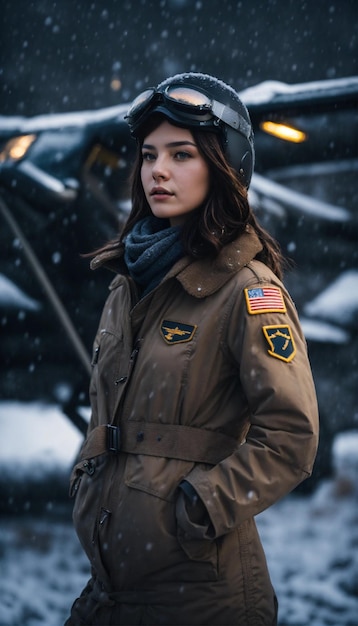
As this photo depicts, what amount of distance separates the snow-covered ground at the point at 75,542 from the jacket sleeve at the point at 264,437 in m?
1.60

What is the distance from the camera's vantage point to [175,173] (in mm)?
2004

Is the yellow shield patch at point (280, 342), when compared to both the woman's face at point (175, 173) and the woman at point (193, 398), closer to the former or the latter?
the woman at point (193, 398)

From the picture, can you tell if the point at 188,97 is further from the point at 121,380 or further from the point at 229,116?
the point at 121,380

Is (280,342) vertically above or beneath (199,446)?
above

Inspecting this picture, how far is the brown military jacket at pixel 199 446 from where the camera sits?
1.78 m

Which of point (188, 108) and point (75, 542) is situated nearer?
point (188, 108)

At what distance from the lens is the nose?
2.00 meters

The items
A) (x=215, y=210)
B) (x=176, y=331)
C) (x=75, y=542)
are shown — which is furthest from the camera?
(x=75, y=542)

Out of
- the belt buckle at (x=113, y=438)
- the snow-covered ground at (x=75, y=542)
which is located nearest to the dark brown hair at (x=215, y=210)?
the belt buckle at (x=113, y=438)

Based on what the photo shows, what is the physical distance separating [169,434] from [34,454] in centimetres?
207

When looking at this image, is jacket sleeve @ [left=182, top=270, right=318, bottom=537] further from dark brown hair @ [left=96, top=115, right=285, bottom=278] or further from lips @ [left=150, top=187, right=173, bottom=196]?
lips @ [left=150, top=187, right=173, bottom=196]

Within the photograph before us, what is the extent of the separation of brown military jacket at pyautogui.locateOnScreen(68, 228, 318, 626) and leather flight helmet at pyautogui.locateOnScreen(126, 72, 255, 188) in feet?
0.84

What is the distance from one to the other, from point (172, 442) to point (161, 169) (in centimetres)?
74

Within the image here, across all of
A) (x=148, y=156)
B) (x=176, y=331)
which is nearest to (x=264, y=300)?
(x=176, y=331)
